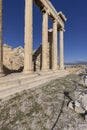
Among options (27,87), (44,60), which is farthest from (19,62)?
(27,87)

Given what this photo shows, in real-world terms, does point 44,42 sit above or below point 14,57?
above

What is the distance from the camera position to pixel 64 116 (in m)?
11.5

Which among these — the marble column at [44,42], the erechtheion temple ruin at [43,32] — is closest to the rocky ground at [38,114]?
the erechtheion temple ruin at [43,32]

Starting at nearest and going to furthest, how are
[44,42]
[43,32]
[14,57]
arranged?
[44,42] → [43,32] → [14,57]

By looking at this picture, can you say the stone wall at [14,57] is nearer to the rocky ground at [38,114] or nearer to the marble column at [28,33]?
the marble column at [28,33]

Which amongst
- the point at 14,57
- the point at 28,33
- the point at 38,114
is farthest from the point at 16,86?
the point at 14,57

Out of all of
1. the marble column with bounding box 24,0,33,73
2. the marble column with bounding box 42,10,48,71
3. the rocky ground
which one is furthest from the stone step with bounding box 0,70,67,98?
the marble column with bounding box 42,10,48,71

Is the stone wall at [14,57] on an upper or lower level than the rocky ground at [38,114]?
upper

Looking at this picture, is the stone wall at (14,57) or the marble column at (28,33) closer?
the marble column at (28,33)

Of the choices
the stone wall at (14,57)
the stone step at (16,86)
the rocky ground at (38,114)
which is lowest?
the rocky ground at (38,114)

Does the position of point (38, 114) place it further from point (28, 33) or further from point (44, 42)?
point (44, 42)

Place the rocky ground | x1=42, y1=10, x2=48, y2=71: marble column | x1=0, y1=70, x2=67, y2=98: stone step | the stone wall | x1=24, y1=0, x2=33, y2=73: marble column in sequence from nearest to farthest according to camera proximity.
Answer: the rocky ground < x1=0, y1=70, x2=67, y2=98: stone step < x1=24, y1=0, x2=33, y2=73: marble column < x1=42, y1=10, x2=48, y2=71: marble column < the stone wall

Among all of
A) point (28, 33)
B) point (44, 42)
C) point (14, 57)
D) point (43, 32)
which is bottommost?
point (14, 57)

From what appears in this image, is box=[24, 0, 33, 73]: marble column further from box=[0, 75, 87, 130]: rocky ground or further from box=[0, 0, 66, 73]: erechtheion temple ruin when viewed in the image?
box=[0, 75, 87, 130]: rocky ground
